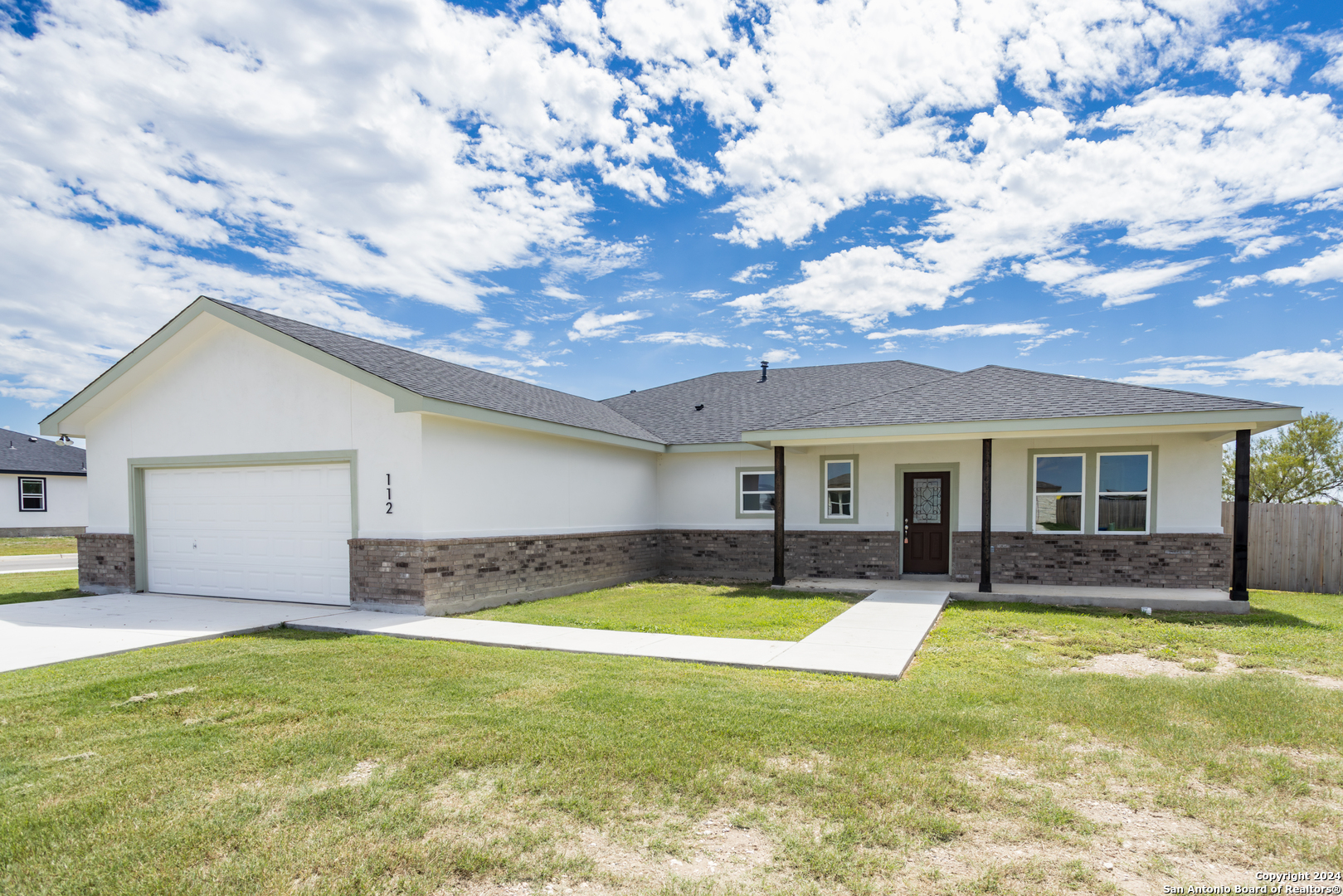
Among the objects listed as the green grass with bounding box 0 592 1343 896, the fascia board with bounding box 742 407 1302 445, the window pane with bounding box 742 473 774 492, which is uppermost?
the fascia board with bounding box 742 407 1302 445

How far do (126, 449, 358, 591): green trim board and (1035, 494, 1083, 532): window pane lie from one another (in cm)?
1215

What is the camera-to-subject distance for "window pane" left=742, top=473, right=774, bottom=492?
15.8 m

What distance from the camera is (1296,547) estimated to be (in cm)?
1438

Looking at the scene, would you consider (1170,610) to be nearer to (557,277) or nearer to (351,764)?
(351,764)

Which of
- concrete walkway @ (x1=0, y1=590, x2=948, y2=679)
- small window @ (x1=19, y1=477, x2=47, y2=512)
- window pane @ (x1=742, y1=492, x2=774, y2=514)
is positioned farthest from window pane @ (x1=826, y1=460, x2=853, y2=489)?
small window @ (x1=19, y1=477, x2=47, y2=512)

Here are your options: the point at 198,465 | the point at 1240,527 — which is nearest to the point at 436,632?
the point at 198,465

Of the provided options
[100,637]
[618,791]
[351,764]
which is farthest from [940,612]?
[100,637]

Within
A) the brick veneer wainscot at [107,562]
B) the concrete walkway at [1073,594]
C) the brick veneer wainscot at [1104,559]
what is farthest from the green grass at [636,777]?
the brick veneer wainscot at [1104,559]

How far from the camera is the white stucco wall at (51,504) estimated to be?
28266 millimetres

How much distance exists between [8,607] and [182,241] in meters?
8.57

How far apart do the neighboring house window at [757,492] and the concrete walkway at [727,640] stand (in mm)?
5392

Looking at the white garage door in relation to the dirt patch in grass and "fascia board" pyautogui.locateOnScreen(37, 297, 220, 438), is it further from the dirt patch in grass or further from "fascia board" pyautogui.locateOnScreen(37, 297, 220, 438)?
the dirt patch in grass

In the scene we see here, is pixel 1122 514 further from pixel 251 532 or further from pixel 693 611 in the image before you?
pixel 251 532

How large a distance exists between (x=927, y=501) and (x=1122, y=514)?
3.42 meters
